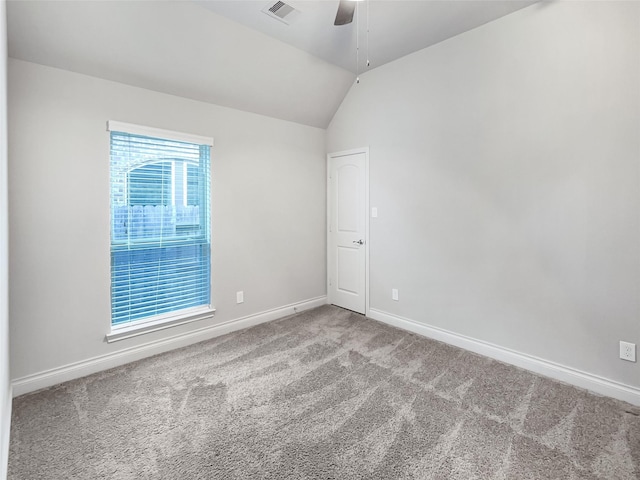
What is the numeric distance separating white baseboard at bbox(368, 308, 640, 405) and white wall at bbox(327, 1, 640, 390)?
51mm

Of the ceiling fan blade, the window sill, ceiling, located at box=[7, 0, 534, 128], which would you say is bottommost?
the window sill

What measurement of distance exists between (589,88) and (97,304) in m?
4.20

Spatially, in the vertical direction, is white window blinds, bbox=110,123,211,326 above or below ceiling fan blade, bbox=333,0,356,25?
below

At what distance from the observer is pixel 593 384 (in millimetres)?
2307

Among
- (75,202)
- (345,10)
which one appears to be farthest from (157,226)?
(345,10)

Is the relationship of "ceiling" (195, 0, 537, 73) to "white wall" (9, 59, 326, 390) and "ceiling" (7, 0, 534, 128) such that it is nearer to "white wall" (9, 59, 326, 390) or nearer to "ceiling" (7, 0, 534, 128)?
"ceiling" (7, 0, 534, 128)

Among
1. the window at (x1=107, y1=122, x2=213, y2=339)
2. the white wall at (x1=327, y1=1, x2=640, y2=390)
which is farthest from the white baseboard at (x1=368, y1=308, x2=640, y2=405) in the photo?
the window at (x1=107, y1=122, x2=213, y2=339)

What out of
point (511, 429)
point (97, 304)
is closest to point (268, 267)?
point (97, 304)

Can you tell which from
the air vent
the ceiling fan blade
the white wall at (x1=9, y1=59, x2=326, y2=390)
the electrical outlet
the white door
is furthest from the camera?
the white door

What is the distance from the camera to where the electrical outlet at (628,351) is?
2.16m

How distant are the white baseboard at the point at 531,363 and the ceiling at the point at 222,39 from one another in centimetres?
289

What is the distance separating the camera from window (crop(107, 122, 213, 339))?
8.89ft

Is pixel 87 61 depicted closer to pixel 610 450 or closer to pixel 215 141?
pixel 215 141

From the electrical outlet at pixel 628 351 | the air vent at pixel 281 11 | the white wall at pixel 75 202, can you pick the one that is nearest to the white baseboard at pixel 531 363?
the electrical outlet at pixel 628 351
